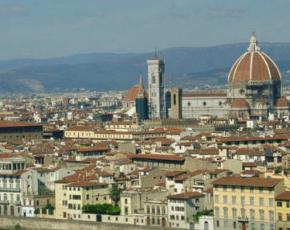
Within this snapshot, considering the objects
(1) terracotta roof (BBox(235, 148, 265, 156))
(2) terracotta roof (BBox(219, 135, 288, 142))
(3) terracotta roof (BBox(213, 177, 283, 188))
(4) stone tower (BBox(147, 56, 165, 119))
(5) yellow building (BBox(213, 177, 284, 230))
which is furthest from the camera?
(4) stone tower (BBox(147, 56, 165, 119))

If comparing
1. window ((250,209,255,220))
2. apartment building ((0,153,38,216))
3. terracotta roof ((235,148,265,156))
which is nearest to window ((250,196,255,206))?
window ((250,209,255,220))

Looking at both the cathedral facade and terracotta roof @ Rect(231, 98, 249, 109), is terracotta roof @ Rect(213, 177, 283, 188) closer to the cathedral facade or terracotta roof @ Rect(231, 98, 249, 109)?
the cathedral facade

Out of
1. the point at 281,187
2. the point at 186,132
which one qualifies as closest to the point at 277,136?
the point at 186,132

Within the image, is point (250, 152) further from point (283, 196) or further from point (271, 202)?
point (283, 196)

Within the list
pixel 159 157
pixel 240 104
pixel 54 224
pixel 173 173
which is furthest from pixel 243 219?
pixel 240 104

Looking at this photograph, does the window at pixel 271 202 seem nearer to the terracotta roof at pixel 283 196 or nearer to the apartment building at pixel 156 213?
the terracotta roof at pixel 283 196

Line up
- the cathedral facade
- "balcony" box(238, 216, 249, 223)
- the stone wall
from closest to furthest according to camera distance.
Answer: "balcony" box(238, 216, 249, 223)
the stone wall
the cathedral facade

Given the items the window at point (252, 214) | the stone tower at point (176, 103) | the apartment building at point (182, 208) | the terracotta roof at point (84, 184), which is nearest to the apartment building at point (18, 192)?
the terracotta roof at point (84, 184)
